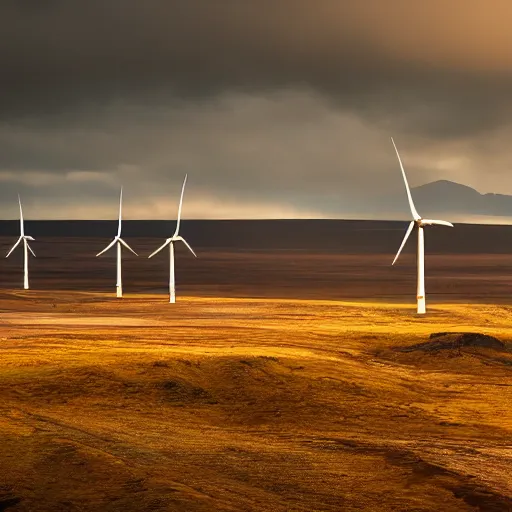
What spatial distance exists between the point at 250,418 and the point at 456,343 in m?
22.9

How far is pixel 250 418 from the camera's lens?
39375 mm

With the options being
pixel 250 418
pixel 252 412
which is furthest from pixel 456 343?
pixel 250 418

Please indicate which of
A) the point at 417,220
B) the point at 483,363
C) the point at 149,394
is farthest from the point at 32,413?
the point at 417,220

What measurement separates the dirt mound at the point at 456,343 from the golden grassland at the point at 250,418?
103 centimetres

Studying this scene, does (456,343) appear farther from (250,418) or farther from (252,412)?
(250,418)

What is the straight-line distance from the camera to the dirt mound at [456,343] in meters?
58.2

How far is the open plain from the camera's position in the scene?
25312 mm

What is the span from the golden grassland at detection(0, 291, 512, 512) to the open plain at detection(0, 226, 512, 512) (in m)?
0.10

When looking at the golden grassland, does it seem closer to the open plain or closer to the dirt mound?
the open plain

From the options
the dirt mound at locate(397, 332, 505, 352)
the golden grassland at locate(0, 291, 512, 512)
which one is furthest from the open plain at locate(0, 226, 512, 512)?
the dirt mound at locate(397, 332, 505, 352)

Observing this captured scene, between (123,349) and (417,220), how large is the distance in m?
42.8

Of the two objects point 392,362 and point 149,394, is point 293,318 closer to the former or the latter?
point 392,362

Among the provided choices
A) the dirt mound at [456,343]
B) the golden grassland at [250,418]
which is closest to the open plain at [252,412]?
the golden grassland at [250,418]

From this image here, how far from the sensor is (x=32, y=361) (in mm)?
50344
